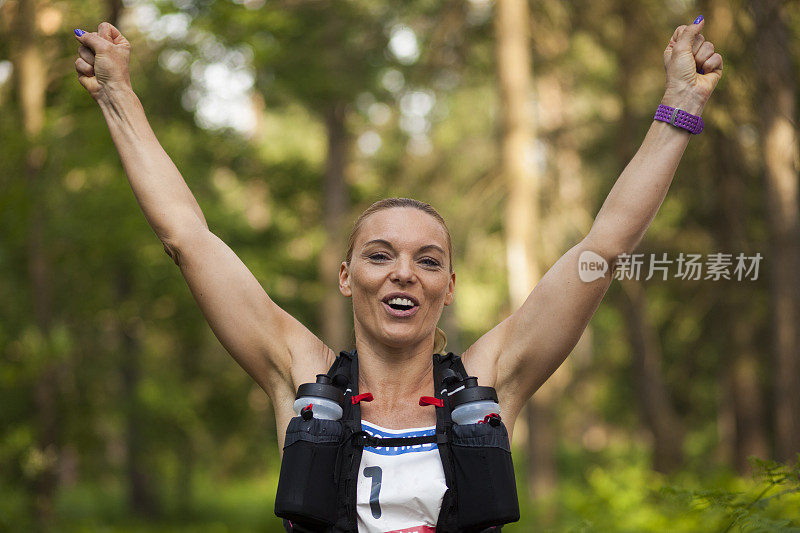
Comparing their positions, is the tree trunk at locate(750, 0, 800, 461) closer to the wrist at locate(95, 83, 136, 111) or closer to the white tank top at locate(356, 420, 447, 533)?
the white tank top at locate(356, 420, 447, 533)

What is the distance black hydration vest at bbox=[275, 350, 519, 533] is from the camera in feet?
7.88

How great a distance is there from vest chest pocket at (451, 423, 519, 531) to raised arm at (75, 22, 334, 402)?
1.84ft

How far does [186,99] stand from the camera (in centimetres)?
1638

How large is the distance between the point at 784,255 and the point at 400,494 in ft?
24.7

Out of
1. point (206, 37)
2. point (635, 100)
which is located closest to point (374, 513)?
point (206, 37)

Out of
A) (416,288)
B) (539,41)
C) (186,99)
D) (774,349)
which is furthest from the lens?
(186,99)

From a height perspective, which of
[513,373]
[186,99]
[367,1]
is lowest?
[513,373]

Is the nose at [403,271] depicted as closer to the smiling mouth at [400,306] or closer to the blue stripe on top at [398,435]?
the smiling mouth at [400,306]

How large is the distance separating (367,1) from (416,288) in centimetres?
1403

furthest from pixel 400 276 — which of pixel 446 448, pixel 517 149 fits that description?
pixel 517 149

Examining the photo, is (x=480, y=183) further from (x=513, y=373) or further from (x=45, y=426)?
(x=513, y=373)

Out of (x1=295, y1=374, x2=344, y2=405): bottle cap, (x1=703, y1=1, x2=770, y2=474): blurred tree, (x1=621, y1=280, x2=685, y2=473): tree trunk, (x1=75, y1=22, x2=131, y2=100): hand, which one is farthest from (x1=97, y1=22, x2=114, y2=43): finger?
(x1=621, y1=280, x2=685, y2=473): tree trunk

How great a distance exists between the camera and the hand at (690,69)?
2.72 m

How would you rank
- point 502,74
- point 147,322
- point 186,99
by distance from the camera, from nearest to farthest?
point 502,74 < point 147,322 < point 186,99
